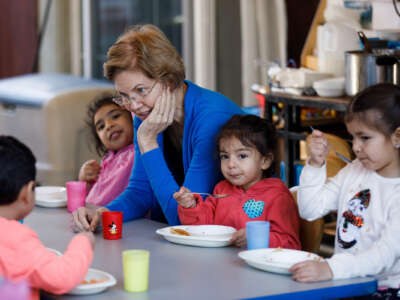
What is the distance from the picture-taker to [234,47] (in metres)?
5.04

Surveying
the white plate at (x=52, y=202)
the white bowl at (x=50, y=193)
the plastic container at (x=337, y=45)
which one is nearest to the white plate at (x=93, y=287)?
the white plate at (x=52, y=202)

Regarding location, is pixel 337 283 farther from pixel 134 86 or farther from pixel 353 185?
pixel 134 86

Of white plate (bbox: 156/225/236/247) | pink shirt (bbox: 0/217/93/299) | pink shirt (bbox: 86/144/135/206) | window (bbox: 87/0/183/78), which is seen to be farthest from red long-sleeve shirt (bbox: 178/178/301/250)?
window (bbox: 87/0/183/78)

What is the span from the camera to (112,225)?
82.2 inches

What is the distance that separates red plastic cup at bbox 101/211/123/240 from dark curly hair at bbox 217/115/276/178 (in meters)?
0.45

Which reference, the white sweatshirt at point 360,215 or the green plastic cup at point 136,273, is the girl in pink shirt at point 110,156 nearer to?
the white sweatshirt at point 360,215

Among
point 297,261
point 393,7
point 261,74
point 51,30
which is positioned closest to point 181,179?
point 297,261

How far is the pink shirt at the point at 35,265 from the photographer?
5.07ft

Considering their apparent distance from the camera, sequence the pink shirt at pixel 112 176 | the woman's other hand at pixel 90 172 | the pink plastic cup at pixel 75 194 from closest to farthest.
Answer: the pink plastic cup at pixel 75 194 < the pink shirt at pixel 112 176 < the woman's other hand at pixel 90 172

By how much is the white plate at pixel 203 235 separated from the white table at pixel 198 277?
17mm

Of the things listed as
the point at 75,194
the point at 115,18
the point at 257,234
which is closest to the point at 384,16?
the point at 75,194

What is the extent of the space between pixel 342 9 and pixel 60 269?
8.68ft

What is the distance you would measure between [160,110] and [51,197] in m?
0.60

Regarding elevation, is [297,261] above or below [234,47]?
below
